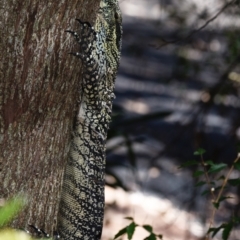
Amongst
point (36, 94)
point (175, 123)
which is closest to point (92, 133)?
point (36, 94)

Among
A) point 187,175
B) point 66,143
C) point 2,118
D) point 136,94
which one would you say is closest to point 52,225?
point 66,143

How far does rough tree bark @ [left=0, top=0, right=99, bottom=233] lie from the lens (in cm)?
317

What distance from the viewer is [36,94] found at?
3.29m

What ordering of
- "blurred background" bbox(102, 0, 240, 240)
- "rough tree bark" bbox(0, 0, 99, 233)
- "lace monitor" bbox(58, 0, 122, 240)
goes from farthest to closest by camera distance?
"blurred background" bbox(102, 0, 240, 240), "lace monitor" bbox(58, 0, 122, 240), "rough tree bark" bbox(0, 0, 99, 233)

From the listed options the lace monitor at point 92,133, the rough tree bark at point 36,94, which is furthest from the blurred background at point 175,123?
the rough tree bark at point 36,94

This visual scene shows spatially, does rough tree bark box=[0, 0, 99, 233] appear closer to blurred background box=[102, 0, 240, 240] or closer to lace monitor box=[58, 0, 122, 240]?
lace monitor box=[58, 0, 122, 240]

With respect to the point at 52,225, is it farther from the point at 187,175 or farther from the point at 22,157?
the point at 187,175

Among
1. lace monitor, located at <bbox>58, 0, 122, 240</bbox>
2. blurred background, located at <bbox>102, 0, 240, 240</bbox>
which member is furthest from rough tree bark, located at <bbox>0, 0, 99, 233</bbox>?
blurred background, located at <bbox>102, 0, 240, 240</bbox>

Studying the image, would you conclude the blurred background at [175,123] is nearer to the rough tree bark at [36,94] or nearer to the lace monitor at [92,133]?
the lace monitor at [92,133]

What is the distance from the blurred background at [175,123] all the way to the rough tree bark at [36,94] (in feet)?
5.65

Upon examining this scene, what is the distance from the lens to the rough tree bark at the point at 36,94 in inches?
125

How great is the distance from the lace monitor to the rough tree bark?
14cm

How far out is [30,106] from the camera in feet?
10.8

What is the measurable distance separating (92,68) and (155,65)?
952 centimetres
